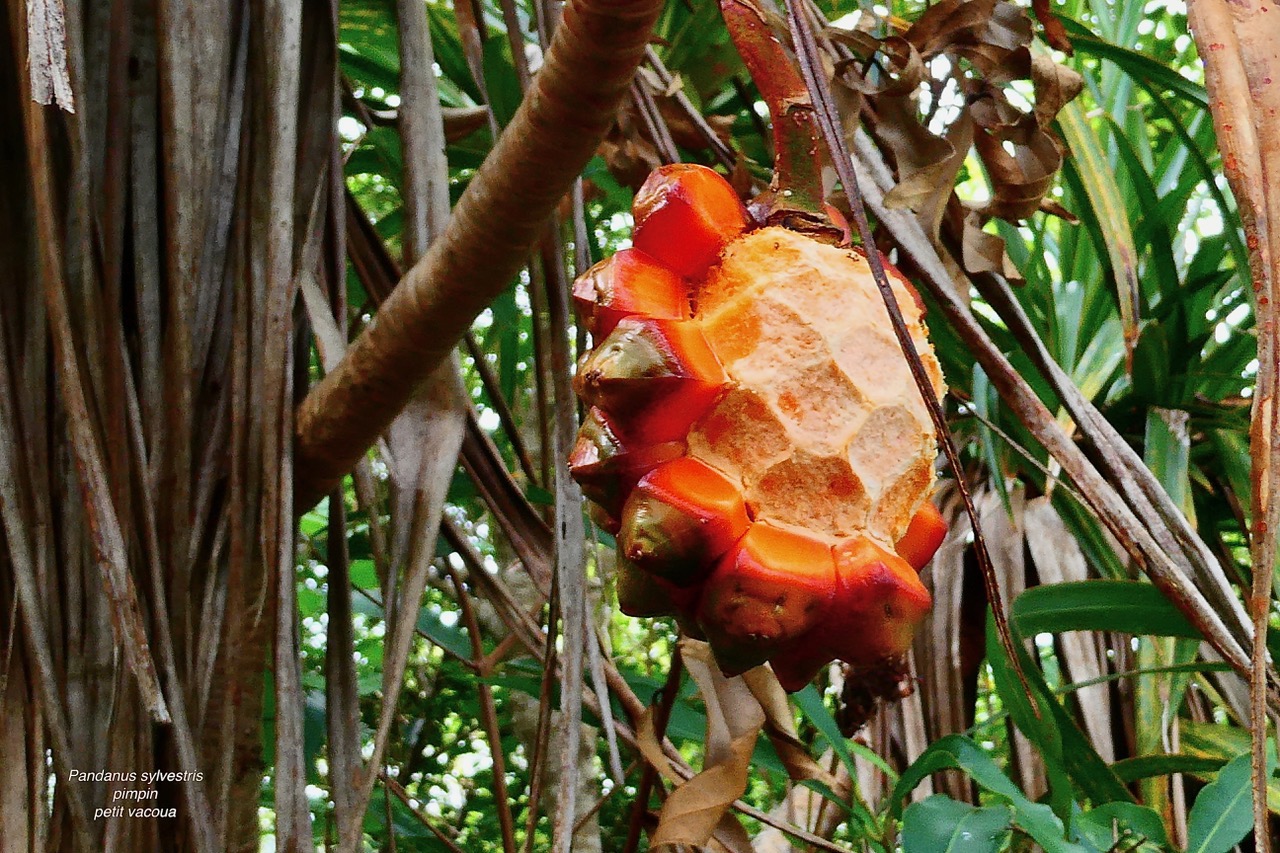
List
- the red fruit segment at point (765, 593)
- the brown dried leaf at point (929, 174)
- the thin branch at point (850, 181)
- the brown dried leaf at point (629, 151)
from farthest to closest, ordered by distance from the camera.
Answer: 1. the brown dried leaf at point (629, 151)
2. the brown dried leaf at point (929, 174)
3. the red fruit segment at point (765, 593)
4. the thin branch at point (850, 181)

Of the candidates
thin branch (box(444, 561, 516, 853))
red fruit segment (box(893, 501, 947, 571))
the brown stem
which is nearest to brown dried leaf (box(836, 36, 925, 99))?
the brown stem

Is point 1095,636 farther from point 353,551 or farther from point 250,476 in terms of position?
point 250,476

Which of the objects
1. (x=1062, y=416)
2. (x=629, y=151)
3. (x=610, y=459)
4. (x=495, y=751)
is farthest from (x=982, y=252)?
(x=1062, y=416)

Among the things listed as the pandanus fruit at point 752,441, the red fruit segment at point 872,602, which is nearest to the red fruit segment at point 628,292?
the pandanus fruit at point 752,441

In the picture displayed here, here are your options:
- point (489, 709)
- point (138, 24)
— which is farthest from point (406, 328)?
point (489, 709)

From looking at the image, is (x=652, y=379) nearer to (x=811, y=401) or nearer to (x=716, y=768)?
(x=811, y=401)

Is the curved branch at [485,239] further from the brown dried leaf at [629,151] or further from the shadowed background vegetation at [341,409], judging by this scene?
the brown dried leaf at [629,151]
